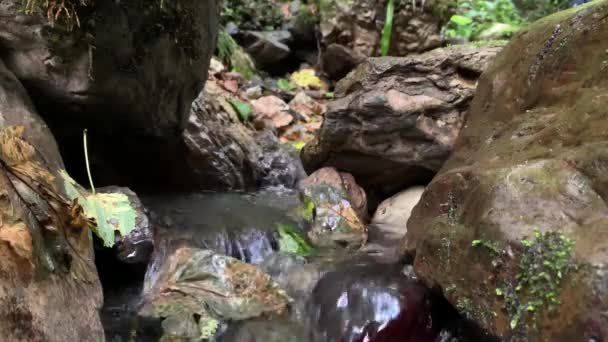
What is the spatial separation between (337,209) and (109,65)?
2.62 meters

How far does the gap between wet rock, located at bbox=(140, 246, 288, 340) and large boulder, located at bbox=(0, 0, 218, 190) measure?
56.3 inches

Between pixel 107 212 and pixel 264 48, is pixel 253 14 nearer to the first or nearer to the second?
pixel 264 48

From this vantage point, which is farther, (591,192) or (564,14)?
(564,14)

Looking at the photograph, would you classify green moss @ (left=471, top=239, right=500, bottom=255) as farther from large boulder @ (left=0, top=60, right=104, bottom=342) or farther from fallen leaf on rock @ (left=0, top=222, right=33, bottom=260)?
fallen leaf on rock @ (left=0, top=222, right=33, bottom=260)

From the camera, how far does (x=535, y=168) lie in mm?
→ 2385

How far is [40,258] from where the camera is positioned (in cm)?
198

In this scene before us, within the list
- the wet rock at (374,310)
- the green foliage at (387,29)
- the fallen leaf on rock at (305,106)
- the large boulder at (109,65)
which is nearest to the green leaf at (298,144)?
the fallen leaf on rock at (305,106)

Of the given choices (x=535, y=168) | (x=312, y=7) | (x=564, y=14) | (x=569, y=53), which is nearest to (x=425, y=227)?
(x=535, y=168)

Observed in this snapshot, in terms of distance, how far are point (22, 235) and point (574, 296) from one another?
220cm

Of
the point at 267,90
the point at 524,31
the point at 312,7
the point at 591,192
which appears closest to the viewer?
the point at 591,192

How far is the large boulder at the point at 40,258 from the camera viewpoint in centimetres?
177

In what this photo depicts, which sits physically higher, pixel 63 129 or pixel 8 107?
pixel 8 107

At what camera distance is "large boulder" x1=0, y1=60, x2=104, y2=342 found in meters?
1.77

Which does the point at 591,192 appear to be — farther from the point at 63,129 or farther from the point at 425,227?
the point at 63,129
